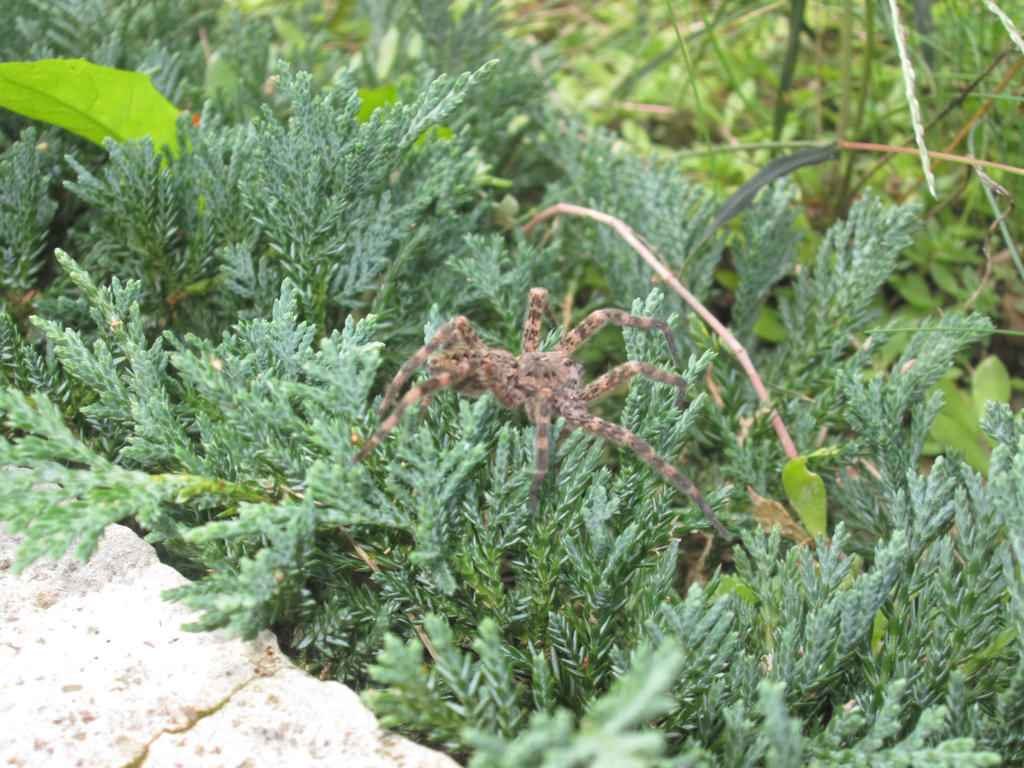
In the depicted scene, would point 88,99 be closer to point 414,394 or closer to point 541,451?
point 414,394

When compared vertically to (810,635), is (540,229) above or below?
above

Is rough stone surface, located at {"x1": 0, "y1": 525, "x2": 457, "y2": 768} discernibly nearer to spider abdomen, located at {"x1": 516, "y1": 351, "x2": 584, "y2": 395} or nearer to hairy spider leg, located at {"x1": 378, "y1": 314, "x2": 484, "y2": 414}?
hairy spider leg, located at {"x1": 378, "y1": 314, "x2": 484, "y2": 414}

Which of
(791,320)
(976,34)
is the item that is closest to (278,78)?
(791,320)

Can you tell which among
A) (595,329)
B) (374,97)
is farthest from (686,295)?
(374,97)

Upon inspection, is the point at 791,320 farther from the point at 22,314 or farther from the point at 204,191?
the point at 22,314

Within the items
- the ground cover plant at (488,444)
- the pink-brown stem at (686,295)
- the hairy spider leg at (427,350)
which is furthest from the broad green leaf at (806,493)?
the hairy spider leg at (427,350)

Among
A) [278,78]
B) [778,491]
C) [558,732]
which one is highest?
[278,78]

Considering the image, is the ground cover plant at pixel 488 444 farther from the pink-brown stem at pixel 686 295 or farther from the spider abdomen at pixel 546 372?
the spider abdomen at pixel 546 372

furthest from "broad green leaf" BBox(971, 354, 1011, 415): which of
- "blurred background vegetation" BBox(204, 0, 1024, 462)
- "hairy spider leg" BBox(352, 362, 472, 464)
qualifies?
"hairy spider leg" BBox(352, 362, 472, 464)
